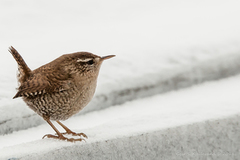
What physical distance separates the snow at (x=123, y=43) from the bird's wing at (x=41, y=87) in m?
0.32

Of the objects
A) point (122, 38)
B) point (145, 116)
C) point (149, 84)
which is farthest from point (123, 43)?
point (145, 116)

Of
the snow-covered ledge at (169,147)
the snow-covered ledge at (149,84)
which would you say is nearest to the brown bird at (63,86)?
the snow-covered ledge at (169,147)

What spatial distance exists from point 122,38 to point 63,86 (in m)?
1.66

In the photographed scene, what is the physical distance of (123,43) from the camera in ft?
12.0

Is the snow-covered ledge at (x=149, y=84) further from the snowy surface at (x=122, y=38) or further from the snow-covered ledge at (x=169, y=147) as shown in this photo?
the snow-covered ledge at (x=169, y=147)

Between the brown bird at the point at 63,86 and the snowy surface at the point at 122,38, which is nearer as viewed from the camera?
the brown bird at the point at 63,86

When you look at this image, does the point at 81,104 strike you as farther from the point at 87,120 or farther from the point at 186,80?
the point at 186,80

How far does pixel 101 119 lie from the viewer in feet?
9.05

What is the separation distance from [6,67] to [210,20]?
2206 millimetres

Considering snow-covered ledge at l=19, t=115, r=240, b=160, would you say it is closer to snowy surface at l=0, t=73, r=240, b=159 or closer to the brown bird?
snowy surface at l=0, t=73, r=240, b=159

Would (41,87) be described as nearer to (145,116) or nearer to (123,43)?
(145,116)

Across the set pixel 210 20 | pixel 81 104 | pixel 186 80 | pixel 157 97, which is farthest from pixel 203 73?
pixel 81 104

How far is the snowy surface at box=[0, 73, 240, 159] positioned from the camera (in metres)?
2.21

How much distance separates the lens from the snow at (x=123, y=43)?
277 cm
